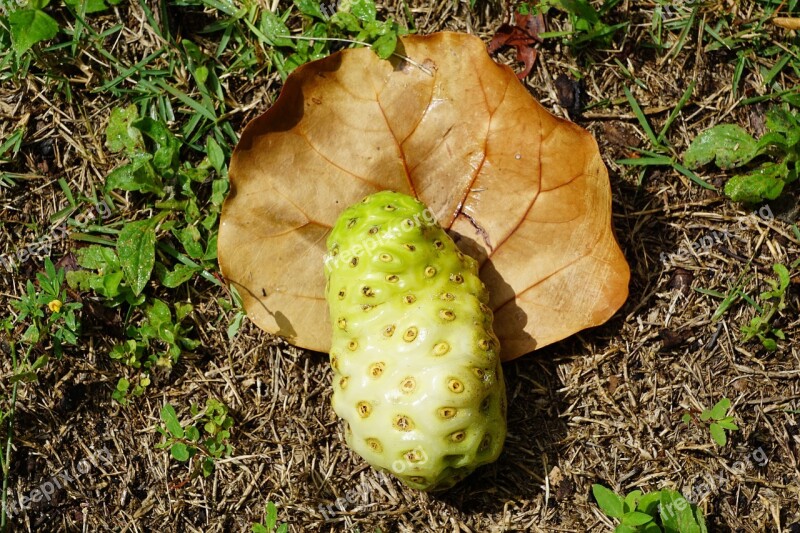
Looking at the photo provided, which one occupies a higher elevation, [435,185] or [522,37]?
[522,37]

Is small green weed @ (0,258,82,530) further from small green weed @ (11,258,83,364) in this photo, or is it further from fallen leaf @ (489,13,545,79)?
fallen leaf @ (489,13,545,79)

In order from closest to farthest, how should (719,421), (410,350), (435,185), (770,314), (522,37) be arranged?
(410,350)
(435,185)
(719,421)
(770,314)
(522,37)

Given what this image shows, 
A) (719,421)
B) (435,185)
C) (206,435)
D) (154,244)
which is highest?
(435,185)

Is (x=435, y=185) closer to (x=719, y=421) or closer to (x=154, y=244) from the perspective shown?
(x=154, y=244)

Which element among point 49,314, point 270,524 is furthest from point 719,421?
point 49,314

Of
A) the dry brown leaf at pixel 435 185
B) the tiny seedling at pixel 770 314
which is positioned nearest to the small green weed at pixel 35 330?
the dry brown leaf at pixel 435 185

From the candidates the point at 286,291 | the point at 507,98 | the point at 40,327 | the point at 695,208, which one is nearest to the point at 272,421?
the point at 286,291
